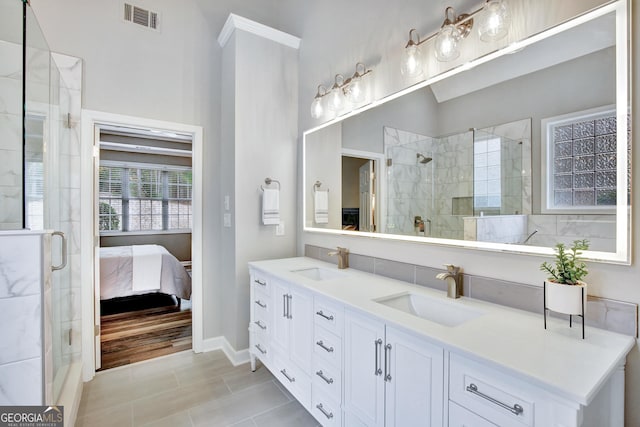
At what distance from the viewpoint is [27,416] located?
1391mm

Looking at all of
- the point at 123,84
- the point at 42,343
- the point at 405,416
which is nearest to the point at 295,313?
the point at 405,416

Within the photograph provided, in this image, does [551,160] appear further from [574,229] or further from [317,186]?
[317,186]

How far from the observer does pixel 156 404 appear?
217 cm

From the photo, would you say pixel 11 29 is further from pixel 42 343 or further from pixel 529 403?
pixel 529 403

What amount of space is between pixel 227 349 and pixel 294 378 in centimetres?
121

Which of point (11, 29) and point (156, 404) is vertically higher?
point (11, 29)

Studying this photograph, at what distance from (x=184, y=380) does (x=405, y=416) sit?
197cm

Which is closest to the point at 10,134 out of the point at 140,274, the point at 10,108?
the point at 10,108

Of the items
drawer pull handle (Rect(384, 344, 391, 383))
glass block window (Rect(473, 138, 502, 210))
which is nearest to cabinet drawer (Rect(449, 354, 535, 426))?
drawer pull handle (Rect(384, 344, 391, 383))

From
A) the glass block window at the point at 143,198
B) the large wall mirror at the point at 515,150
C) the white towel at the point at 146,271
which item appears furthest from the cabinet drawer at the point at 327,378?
the glass block window at the point at 143,198

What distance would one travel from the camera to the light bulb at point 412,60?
5.92 feet

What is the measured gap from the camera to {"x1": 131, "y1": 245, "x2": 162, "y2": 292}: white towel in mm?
3992

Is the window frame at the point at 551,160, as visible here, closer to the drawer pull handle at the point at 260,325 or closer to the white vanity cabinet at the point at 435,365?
the white vanity cabinet at the point at 435,365

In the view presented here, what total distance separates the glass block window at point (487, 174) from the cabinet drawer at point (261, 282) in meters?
1.50
